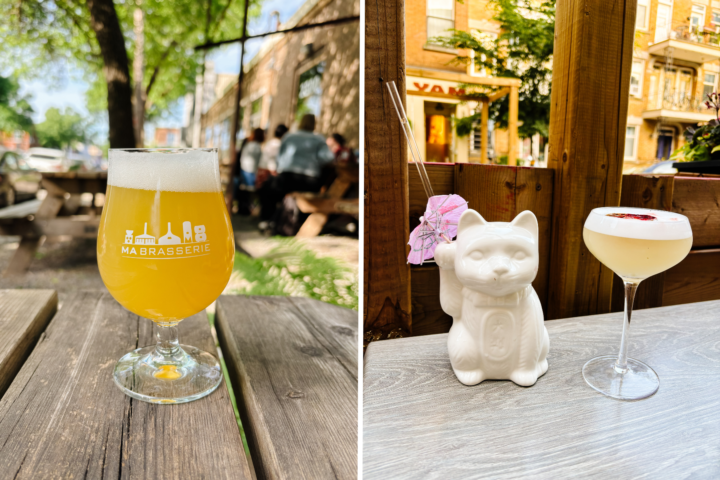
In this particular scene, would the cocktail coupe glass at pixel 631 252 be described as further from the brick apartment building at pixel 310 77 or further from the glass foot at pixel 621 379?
the brick apartment building at pixel 310 77

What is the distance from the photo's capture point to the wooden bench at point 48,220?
3.63 m

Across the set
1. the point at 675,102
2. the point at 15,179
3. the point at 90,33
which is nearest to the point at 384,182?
the point at 675,102

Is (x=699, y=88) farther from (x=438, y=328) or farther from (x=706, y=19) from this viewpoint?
(x=438, y=328)

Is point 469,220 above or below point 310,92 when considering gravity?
below

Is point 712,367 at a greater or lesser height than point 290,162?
lesser

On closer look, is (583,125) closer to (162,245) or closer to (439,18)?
(162,245)

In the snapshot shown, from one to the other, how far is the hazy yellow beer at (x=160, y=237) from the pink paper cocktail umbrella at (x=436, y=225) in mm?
409

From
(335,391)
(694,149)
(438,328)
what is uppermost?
(694,149)

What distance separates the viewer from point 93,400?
2.29ft

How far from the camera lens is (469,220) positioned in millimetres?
911

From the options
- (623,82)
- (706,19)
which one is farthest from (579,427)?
(706,19)

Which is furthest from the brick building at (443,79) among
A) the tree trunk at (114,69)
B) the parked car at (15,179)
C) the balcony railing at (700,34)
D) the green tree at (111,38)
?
the parked car at (15,179)

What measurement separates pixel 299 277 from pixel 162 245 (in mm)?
2269

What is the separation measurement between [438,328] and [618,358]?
54 centimetres
